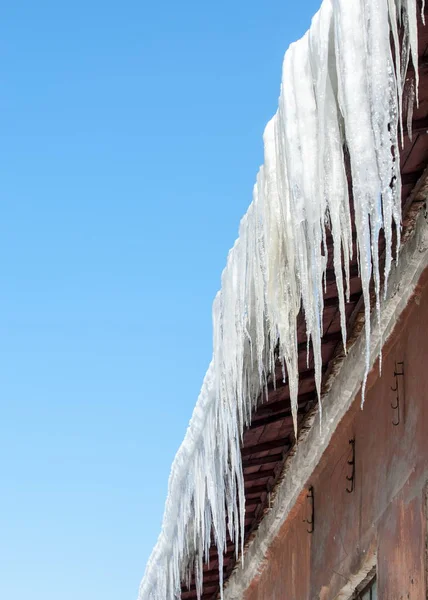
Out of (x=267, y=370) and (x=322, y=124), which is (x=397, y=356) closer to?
(x=267, y=370)

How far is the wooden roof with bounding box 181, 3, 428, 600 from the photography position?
4.02m

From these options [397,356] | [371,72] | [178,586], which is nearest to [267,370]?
[397,356]

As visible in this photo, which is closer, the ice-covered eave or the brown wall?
the ice-covered eave

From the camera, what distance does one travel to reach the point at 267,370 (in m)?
5.11

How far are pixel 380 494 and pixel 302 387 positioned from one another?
31.5 inches

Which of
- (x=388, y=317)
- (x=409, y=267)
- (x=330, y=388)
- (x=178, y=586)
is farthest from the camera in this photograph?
(x=178, y=586)

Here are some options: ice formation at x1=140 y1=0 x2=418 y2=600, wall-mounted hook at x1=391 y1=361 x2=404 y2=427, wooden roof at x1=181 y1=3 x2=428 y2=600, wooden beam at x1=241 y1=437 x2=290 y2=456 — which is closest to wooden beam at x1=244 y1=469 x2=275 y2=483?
wooden roof at x1=181 y1=3 x2=428 y2=600

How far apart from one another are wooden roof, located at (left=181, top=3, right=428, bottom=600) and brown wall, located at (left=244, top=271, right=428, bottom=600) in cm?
22

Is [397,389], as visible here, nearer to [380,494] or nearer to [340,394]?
[380,494]

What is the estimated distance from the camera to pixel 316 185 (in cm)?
356

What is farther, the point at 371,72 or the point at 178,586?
the point at 178,586

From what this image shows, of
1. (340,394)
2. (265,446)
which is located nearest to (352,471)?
(340,394)

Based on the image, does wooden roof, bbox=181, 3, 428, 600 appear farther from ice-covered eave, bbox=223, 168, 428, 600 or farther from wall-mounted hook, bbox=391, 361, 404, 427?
wall-mounted hook, bbox=391, 361, 404, 427

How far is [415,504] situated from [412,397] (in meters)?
0.41
